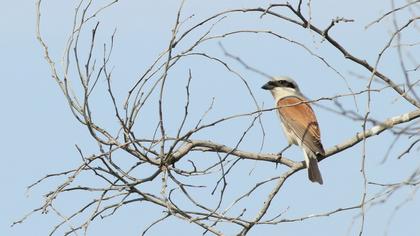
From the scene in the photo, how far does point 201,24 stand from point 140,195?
1004 mm

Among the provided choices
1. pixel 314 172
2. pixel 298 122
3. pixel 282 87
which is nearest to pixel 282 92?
pixel 282 87

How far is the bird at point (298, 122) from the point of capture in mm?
6641

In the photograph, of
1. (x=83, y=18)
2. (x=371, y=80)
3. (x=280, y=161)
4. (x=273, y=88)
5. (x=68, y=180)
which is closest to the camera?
(x=371, y=80)

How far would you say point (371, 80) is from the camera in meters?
3.72

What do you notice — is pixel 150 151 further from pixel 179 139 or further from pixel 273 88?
pixel 273 88

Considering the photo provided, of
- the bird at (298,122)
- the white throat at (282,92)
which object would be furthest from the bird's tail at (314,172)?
the white throat at (282,92)

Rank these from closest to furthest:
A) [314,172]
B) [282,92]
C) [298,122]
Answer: [314,172] → [298,122] → [282,92]

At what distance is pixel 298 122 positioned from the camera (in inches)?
296

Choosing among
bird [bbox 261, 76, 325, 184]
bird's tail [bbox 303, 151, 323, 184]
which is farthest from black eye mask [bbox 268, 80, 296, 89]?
bird's tail [bbox 303, 151, 323, 184]

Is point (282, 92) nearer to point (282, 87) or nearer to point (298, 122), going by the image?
point (282, 87)

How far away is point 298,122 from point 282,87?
2.31 feet

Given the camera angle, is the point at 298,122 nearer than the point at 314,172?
No

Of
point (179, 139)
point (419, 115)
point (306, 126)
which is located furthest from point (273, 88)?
point (179, 139)

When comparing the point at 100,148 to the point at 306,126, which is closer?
the point at 100,148
